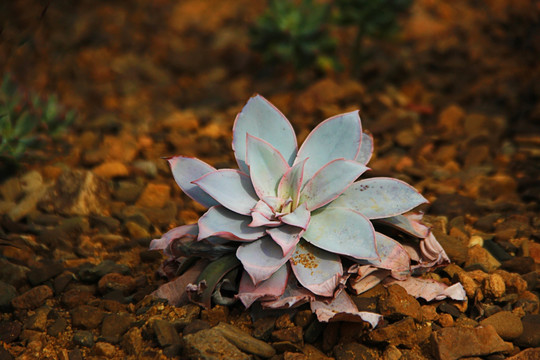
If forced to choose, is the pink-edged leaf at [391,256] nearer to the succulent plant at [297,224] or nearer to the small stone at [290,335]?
the succulent plant at [297,224]

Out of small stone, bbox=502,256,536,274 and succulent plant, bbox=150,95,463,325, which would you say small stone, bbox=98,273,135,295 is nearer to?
succulent plant, bbox=150,95,463,325

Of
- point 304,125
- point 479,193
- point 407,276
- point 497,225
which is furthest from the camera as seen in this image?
point 304,125

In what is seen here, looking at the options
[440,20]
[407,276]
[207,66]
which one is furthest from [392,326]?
[440,20]

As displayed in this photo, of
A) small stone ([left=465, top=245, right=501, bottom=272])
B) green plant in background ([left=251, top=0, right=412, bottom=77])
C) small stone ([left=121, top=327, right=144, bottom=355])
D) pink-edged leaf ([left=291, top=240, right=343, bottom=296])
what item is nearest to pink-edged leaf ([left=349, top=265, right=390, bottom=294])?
pink-edged leaf ([left=291, top=240, right=343, bottom=296])

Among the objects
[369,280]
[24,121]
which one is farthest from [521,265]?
[24,121]

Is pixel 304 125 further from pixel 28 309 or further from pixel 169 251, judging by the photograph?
pixel 28 309

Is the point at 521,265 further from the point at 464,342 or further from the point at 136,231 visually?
the point at 136,231

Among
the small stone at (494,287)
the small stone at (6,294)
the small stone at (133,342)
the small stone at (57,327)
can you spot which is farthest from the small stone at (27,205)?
the small stone at (494,287)

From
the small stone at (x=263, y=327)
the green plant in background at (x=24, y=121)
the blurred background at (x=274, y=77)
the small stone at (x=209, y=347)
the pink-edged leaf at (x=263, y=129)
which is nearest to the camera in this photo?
the small stone at (x=209, y=347)
